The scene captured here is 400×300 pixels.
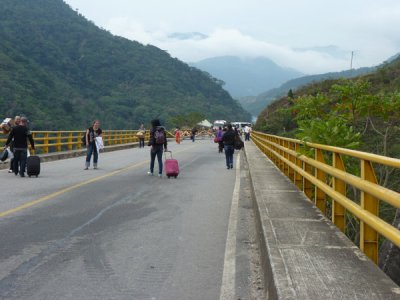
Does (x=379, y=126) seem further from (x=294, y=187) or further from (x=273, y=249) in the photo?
(x=273, y=249)

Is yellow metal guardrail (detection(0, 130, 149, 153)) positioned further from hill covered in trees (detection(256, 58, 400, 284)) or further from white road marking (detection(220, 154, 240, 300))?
white road marking (detection(220, 154, 240, 300))

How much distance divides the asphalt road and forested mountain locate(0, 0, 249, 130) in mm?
77221

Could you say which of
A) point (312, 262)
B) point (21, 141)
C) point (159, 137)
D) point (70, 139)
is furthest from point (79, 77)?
point (312, 262)

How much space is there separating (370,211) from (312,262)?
65 cm

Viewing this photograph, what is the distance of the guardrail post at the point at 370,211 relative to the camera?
427 centimetres

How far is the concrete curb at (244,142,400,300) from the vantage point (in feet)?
11.5

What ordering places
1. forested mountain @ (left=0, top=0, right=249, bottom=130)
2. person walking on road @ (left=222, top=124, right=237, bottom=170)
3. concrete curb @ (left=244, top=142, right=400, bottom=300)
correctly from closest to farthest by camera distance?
concrete curb @ (left=244, top=142, right=400, bottom=300) → person walking on road @ (left=222, top=124, right=237, bottom=170) → forested mountain @ (left=0, top=0, right=249, bottom=130)

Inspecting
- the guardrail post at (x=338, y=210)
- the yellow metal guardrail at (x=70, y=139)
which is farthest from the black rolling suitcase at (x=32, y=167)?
the guardrail post at (x=338, y=210)

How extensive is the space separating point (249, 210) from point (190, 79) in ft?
625

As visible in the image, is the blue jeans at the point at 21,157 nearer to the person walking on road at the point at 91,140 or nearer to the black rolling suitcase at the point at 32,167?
the black rolling suitcase at the point at 32,167

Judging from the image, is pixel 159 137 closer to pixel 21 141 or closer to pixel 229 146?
pixel 21 141

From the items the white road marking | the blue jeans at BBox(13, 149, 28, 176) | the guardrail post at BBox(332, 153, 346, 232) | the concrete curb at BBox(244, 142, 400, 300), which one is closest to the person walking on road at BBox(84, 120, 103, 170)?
the blue jeans at BBox(13, 149, 28, 176)

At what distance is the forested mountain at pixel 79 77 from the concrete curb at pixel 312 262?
81709 millimetres

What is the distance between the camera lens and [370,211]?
4.29 meters
